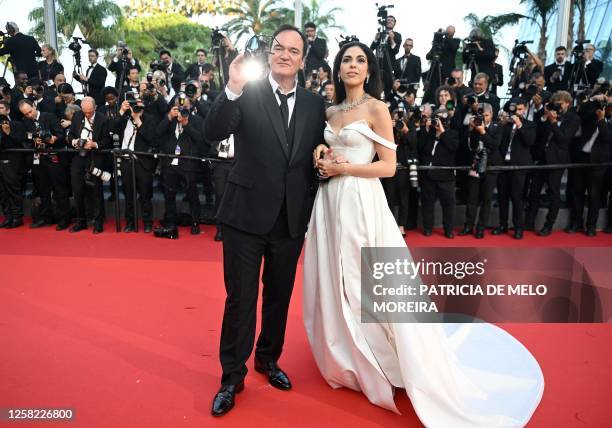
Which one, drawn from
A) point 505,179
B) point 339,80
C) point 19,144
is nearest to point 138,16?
point 19,144

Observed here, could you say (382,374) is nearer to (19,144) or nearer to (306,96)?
(306,96)

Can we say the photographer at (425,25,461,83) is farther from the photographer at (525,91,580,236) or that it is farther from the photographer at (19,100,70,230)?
the photographer at (19,100,70,230)

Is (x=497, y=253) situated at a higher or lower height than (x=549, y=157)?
lower

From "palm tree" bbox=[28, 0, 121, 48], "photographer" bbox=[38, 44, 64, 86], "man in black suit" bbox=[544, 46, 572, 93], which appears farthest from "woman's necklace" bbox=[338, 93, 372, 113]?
"palm tree" bbox=[28, 0, 121, 48]

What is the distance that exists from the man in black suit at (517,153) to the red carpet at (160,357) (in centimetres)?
300

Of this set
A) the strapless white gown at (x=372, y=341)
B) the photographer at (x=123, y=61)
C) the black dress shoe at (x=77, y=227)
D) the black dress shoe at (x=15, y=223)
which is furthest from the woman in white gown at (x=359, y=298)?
the photographer at (x=123, y=61)

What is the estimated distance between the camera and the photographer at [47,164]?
685 centimetres

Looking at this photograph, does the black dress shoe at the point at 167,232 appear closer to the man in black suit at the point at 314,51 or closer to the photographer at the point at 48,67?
the man in black suit at the point at 314,51

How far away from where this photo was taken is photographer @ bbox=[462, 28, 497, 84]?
830 centimetres

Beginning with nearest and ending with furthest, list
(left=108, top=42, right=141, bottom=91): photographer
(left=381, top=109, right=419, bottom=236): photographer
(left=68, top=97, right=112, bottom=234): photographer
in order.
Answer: (left=381, top=109, right=419, bottom=236): photographer, (left=68, top=97, right=112, bottom=234): photographer, (left=108, top=42, right=141, bottom=91): photographer

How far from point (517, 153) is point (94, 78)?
6.85 meters

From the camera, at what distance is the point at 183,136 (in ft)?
21.5

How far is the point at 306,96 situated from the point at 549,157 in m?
5.06

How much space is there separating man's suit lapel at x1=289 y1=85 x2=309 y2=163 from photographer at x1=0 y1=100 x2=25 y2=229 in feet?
19.2
